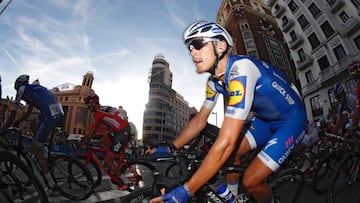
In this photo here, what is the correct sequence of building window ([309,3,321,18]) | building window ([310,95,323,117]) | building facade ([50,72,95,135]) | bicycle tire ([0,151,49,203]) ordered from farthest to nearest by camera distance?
building facade ([50,72,95,135]) → building window ([309,3,321,18]) → building window ([310,95,323,117]) → bicycle tire ([0,151,49,203])

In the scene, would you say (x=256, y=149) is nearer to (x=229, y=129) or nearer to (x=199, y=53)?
(x=229, y=129)

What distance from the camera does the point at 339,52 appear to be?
2100 cm

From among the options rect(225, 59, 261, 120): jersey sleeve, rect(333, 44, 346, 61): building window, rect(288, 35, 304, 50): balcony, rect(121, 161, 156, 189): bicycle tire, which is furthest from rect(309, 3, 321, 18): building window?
rect(225, 59, 261, 120): jersey sleeve

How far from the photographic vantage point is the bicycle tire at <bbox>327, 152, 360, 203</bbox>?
268 cm

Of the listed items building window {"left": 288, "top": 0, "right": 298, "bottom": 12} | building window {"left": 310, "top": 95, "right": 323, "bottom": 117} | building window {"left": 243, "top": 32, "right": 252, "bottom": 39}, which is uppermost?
building window {"left": 243, "top": 32, "right": 252, "bottom": 39}

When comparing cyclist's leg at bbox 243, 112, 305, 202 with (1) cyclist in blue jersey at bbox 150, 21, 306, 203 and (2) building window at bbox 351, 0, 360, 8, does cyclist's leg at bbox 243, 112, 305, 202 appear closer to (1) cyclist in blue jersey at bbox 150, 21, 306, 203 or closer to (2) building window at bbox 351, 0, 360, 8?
(1) cyclist in blue jersey at bbox 150, 21, 306, 203

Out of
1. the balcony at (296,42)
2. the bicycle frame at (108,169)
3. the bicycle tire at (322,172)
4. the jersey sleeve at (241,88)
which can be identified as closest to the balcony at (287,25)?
the balcony at (296,42)

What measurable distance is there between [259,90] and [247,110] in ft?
1.47

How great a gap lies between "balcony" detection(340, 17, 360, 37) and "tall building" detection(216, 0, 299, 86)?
16.1 metres

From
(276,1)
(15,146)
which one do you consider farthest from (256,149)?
(276,1)

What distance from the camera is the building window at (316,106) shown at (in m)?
22.7

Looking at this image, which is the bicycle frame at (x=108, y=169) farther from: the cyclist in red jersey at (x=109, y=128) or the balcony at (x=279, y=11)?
the balcony at (x=279, y=11)

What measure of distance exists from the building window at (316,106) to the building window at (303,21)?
998 cm

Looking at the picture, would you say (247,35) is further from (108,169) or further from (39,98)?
(39,98)
